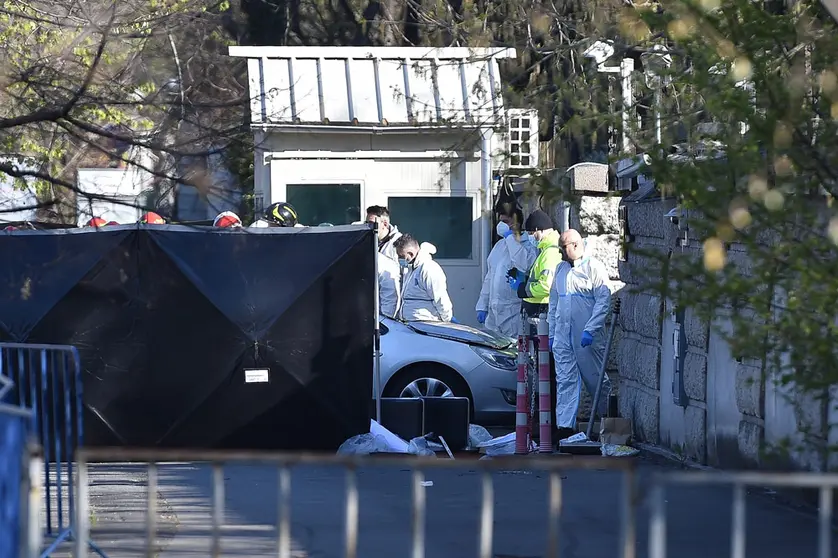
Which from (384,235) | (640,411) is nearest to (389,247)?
(384,235)

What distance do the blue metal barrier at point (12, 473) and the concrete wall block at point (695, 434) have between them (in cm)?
667

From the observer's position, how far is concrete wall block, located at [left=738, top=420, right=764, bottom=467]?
9.54 metres

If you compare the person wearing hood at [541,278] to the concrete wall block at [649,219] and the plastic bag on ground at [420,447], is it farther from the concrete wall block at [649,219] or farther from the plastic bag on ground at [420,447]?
the plastic bag on ground at [420,447]

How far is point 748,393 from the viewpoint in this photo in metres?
9.69

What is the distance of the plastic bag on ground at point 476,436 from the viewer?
12310 mm

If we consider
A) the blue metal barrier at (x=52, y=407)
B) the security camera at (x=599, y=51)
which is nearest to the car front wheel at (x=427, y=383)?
the blue metal barrier at (x=52, y=407)

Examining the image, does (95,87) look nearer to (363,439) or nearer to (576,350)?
(363,439)

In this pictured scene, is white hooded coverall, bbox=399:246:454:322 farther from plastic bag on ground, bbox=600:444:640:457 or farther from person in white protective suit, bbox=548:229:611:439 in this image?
plastic bag on ground, bbox=600:444:640:457

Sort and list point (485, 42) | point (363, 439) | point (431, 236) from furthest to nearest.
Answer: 1. point (431, 236)
2. point (363, 439)
3. point (485, 42)

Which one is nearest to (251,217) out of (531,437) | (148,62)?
(148,62)

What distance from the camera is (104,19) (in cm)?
979

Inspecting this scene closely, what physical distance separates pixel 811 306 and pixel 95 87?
5.93m

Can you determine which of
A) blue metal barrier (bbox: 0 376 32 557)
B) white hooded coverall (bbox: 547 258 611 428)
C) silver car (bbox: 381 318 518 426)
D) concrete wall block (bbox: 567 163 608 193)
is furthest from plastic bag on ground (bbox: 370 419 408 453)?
blue metal barrier (bbox: 0 376 32 557)

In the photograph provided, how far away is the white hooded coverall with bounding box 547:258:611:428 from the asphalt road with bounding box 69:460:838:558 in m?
2.33
